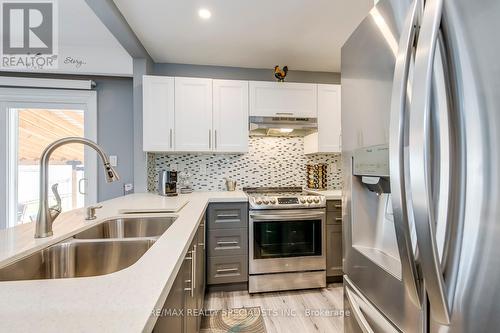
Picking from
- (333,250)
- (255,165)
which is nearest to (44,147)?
(255,165)

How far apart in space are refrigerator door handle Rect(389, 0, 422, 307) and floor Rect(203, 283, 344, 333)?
1.56 metres

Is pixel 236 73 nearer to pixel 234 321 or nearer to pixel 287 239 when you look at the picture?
pixel 287 239

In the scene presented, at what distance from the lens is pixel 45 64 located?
8.81 ft

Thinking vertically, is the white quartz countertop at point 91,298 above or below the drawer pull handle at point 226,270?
above

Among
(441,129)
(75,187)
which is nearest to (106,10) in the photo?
(75,187)

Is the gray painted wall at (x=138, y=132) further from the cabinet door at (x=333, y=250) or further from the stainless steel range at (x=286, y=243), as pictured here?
the cabinet door at (x=333, y=250)

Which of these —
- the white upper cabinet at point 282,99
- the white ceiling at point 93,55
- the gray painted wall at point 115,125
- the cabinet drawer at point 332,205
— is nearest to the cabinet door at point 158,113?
the white ceiling at point 93,55

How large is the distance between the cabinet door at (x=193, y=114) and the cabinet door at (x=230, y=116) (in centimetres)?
8

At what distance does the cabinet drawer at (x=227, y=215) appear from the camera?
236 cm

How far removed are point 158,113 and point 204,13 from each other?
1.11 m

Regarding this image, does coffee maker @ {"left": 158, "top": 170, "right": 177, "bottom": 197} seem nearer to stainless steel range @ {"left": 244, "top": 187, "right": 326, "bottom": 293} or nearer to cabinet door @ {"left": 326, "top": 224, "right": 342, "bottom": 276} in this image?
→ stainless steel range @ {"left": 244, "top": 187, "right": 326, "bottom": 293}

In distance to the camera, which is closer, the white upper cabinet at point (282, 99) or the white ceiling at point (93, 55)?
the white ceiling at point (93, 55)

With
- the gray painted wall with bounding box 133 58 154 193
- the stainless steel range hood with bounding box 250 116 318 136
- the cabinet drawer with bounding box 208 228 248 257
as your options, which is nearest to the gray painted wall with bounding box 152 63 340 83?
the gray painted wall with bounding box 133 58 154 193

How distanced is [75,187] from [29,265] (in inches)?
94.8
